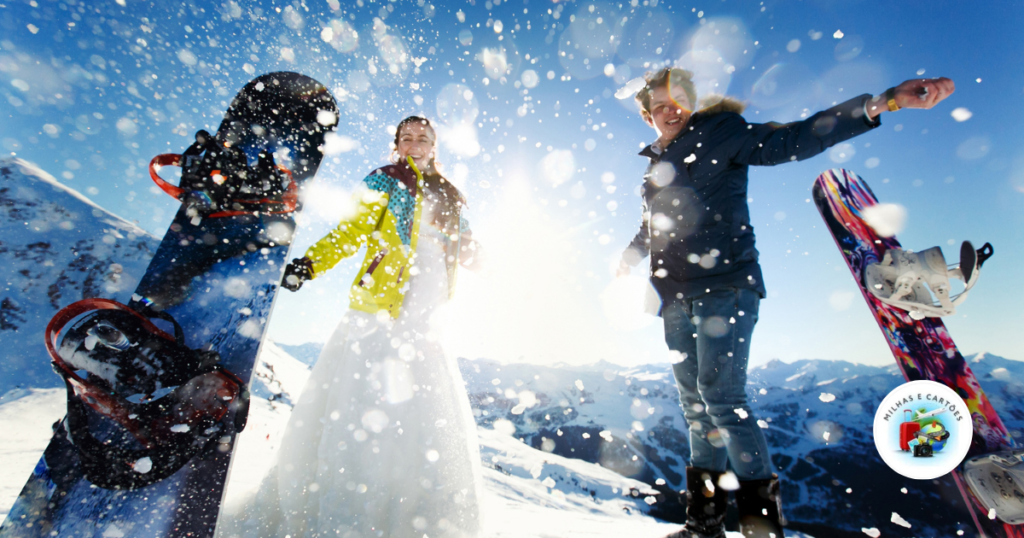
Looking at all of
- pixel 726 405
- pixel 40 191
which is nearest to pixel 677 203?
pixel 726 405

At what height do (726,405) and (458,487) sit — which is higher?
(726,405)

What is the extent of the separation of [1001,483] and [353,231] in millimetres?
4591

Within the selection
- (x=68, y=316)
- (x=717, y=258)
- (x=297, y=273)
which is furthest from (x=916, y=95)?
(x=68, y=316)

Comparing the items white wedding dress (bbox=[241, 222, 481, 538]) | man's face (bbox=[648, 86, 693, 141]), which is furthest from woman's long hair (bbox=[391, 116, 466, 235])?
man's face (bbox=[648, 86, 693, 141])

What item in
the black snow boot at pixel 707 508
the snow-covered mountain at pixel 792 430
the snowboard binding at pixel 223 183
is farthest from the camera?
the snow-covered mountain at pixel 792 430

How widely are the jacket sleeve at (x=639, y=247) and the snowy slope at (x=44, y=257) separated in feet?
49.5

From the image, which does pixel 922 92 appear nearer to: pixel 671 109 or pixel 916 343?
pixel 671 109

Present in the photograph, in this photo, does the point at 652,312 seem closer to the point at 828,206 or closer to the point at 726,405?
the point at 726,405

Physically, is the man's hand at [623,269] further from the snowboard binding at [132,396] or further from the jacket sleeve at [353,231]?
the snowboard binding at [132,396]

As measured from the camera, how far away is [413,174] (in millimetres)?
2113

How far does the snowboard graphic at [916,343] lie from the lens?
264cm

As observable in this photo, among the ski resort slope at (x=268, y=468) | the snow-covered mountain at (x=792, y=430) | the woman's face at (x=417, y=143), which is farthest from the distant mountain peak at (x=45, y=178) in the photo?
the snow-covered mountain at (x=792, y=430)

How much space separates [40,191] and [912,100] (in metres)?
24.2

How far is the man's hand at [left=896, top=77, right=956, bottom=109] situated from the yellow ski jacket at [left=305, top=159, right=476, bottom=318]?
6.89 feet
